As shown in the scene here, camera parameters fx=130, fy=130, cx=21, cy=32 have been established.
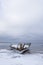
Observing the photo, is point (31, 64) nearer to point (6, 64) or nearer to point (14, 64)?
point (14, 64)

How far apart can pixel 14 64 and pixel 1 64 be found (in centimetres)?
112

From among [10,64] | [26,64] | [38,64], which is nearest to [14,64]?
[10,64]

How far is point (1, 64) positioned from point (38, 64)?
10.5ft

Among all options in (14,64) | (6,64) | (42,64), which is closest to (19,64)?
(14,64)

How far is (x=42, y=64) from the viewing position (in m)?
11.3

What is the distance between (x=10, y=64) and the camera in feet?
36.9

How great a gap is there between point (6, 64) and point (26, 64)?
5.72 feet

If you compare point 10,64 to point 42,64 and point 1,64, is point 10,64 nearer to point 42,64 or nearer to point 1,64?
point 1,64

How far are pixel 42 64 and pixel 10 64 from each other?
2795 mm

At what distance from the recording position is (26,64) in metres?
11.4

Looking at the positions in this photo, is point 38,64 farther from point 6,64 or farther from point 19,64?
point 6,64

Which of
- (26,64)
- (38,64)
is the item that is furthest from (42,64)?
(26,64)

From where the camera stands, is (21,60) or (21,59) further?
(21,59)

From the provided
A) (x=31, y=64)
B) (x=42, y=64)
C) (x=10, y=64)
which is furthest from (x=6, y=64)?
(x=42, y=64)
